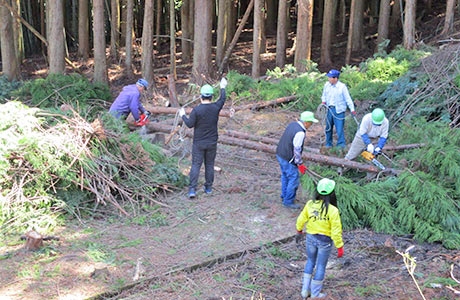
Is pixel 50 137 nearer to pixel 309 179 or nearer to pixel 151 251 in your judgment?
pixel 151 251

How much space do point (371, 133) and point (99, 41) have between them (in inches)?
467

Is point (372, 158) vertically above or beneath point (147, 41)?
beneath

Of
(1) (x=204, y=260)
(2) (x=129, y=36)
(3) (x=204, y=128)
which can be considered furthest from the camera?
(2) (x=129, y=36)

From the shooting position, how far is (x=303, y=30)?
53.2 feet

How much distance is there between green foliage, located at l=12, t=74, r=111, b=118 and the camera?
51.8 feet

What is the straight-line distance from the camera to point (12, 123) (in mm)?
8023

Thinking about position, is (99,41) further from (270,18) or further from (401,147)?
(270,18)

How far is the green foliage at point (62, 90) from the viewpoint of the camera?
51.8 feet

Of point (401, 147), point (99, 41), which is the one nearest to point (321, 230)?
point (401, 147)

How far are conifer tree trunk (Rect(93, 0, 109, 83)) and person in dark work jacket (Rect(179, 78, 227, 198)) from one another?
9.84 metres

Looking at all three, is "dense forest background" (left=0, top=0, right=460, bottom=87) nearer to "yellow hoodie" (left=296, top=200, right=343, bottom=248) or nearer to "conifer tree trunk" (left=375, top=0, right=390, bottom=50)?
"conifer tree trunk" (left=375, top=0, right=390, bottom=50)

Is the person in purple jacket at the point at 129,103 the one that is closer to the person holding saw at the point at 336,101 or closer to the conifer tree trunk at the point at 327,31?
the person holding saw at the point at 336,101

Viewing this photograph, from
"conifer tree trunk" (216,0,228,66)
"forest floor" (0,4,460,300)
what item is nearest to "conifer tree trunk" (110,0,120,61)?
"conifer tree trunk" (216,0,228,66)

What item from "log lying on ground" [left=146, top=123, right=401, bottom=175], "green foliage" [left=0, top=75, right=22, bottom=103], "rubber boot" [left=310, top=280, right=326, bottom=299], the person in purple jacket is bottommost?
"rubber boot" [left=310, top=280, right=326, bottom=299]
